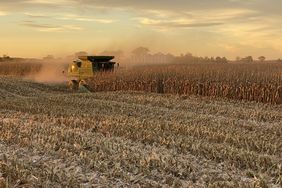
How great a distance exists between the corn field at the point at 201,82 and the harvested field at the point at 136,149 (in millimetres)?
4341

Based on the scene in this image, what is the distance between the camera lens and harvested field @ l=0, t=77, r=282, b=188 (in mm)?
7066

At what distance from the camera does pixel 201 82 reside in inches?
879

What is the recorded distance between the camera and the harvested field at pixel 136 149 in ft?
23.2

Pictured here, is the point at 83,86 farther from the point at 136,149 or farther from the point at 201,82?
the point at 136,149

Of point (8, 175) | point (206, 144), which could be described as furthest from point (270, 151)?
point (8, 175)

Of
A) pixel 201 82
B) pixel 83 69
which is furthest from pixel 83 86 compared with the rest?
pixel 201 82

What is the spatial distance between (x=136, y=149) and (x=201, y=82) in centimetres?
1371

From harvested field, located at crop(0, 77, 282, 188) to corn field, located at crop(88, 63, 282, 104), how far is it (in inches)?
171

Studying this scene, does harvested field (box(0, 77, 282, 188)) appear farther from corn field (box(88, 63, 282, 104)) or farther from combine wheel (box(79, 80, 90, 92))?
combine wheel (box(79, 80, 90, 92))

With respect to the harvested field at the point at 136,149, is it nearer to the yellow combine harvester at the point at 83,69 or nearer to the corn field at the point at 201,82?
the corn field at the point at 201,82

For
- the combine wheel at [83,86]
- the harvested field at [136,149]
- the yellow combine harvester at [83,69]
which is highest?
the yellow combine harvester at [83,69]

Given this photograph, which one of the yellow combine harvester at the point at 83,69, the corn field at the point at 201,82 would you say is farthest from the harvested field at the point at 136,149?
the yellow combine harvester at the point at 83,69

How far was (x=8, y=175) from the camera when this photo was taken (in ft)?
22.2

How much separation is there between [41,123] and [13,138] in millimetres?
2450
